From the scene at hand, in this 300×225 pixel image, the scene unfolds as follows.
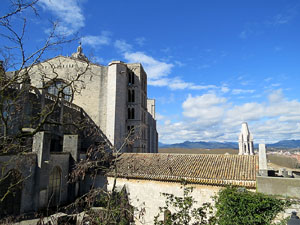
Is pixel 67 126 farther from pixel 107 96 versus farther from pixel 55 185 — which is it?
pixel 55 185

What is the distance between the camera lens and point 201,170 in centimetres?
Answer: 1648

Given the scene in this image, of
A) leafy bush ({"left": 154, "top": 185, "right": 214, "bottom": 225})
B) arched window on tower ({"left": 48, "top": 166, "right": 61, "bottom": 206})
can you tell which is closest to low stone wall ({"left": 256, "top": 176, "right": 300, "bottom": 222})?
leafy bush ({"left": 154, "top": 185, "right": 214, "bottom": 225})

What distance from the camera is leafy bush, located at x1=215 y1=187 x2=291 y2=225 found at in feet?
31.6

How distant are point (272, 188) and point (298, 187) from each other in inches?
Result: 48.7

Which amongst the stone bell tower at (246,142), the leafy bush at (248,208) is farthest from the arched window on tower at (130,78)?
the leafy bush at (248,208)

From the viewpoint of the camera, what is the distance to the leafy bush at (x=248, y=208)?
31.6ft

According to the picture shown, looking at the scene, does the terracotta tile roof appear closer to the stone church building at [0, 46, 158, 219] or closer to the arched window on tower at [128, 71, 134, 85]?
the stone church building at [0, 46, 158, 219]

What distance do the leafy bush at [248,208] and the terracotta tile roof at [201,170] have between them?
11.5 ft

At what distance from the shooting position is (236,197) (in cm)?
1028

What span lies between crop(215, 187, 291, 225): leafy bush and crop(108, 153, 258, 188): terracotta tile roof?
3.49 metres

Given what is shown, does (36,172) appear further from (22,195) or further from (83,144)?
(83,144)

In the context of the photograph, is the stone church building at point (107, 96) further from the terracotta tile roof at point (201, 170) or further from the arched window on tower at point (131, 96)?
the terracotta tile roof at point (201, 170)

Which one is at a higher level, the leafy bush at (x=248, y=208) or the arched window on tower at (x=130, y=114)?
the arched window on tower at (x=130, y=114)

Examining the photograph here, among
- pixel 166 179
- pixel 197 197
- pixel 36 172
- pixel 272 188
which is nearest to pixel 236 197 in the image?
pixel 272 188
